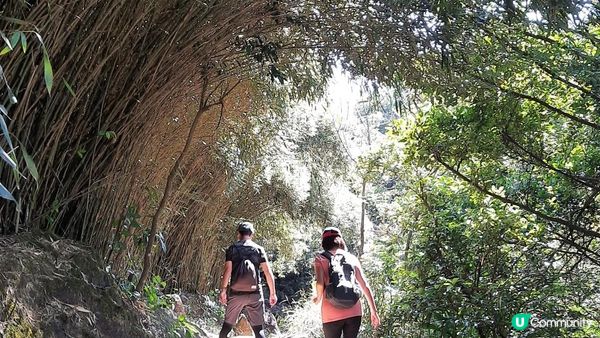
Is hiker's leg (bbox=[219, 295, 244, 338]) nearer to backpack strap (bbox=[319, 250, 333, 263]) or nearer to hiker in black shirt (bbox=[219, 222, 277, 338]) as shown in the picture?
hiker in black shirt (bbox=[219, 222, 277, 338])

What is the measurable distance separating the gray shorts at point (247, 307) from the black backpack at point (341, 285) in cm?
80

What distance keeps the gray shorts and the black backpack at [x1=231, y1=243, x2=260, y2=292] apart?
63mm

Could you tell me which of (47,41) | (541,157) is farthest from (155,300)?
(541,157)

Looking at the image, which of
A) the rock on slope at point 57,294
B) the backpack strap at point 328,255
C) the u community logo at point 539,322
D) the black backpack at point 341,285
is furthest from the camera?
the u community logo at point 539,322

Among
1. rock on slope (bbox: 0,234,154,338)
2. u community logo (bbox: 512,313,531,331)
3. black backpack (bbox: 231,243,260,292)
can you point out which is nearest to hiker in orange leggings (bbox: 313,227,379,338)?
black backpack (bbox: 231,243,260,292)

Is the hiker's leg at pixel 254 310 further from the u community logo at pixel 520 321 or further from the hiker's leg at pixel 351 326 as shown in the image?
the u community logo at pixel 520 321

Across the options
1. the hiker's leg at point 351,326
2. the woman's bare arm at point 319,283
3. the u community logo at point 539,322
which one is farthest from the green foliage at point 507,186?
the woman's bare arm at point 319,283

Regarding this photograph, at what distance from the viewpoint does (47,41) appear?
1.82 metres

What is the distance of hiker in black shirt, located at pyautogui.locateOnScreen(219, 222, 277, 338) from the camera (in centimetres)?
336

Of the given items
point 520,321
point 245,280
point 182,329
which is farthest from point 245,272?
point 520,321

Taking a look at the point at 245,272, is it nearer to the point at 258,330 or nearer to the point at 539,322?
the point at 258,330

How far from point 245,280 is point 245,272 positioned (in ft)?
0.16

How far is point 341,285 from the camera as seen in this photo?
2734 millimetres

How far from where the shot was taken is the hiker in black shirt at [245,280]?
11.0 ft
